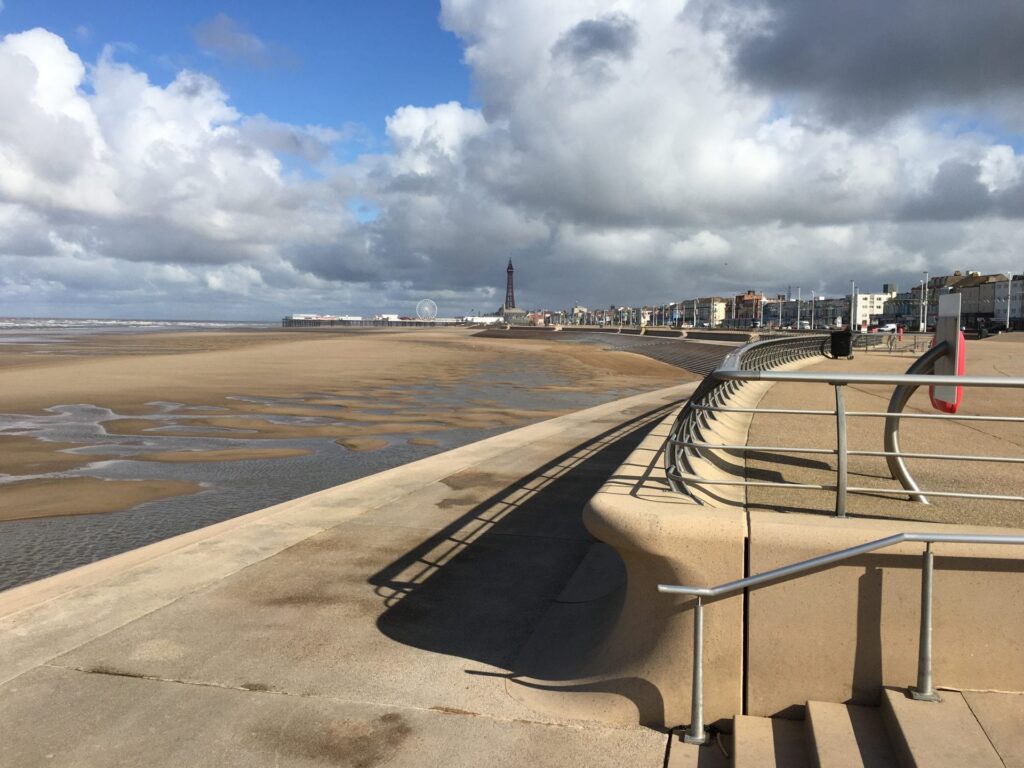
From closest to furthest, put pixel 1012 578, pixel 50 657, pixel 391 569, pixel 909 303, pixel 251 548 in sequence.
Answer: pixel 1012 578, pixel 50 657, pixel 391 569, pixel 251 548, pixel 909 303

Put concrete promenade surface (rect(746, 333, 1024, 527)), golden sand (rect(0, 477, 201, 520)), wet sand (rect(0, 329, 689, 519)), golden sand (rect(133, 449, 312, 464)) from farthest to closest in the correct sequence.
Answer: golden sand (rect(133, 449, 312, 464)), wet sand (rect(0, 329, 689, 519)), golden sand (rect(0, 477, 201, 520)), concrete promenade surface (rect(746, 333, 1024, 527))

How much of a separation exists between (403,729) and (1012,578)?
3080 millimetres

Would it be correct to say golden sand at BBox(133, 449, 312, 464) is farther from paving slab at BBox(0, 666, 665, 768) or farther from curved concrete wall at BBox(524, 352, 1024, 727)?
curved concrete wall at BBox(524, 352, 1024, 727)

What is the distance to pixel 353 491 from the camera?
9.45 metres

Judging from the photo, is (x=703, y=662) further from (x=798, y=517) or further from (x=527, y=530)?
(x=527, y=530)

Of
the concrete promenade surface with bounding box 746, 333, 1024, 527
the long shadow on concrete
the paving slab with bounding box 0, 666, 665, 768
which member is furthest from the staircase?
the long shadow on concrete

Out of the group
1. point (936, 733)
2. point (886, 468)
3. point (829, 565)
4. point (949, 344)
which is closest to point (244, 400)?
point (886, 468)

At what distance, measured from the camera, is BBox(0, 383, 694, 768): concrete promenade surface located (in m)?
3.78

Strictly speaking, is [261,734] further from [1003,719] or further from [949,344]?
[949,344]

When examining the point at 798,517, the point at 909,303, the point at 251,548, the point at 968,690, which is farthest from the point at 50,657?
the point at 909,303

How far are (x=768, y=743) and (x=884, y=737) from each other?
0.52m

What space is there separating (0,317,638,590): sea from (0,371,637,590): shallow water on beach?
0.02 m

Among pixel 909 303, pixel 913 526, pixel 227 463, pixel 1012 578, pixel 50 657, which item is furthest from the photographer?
pixel 909 303

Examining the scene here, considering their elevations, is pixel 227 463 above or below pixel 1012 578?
below
